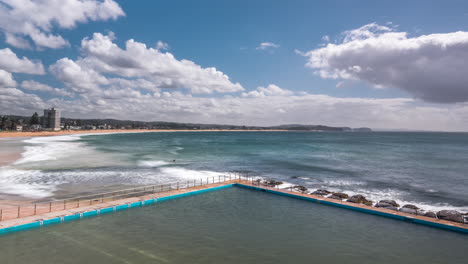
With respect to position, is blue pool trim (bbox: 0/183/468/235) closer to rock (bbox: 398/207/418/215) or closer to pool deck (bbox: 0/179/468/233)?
pool deck (bbox: 0/179/468/233)

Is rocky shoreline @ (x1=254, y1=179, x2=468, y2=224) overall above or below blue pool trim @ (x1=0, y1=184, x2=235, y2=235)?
above

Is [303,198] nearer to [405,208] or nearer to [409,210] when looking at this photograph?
[405,208]

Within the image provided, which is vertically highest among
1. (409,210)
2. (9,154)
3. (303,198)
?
(409,210)

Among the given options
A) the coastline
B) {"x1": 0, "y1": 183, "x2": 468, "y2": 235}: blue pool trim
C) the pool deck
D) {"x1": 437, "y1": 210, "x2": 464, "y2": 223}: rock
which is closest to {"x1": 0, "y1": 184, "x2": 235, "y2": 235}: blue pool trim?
{"x1": 0, "y1": 183, "x2": 468, "y2": 235}: blue pool trim

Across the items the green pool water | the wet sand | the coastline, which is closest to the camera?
the green pool water

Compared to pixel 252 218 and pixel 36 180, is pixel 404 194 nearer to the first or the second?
pixel 252 218

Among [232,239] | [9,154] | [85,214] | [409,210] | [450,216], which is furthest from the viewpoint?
[9,154]

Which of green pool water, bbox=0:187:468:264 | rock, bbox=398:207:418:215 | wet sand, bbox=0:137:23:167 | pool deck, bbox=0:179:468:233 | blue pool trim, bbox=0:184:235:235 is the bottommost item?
wet sand, bbox=0:137:23:167

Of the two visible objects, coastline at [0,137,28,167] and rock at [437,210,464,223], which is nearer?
rock at [437,210,464,223]

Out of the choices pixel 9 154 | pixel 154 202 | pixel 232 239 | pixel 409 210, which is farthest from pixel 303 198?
pixel 9 154

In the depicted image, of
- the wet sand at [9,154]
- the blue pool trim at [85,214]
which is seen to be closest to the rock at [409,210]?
the blue pool trim at [85,214]

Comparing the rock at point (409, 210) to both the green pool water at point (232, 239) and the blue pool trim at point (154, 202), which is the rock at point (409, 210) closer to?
the blue pool trim at point (154, 202)
